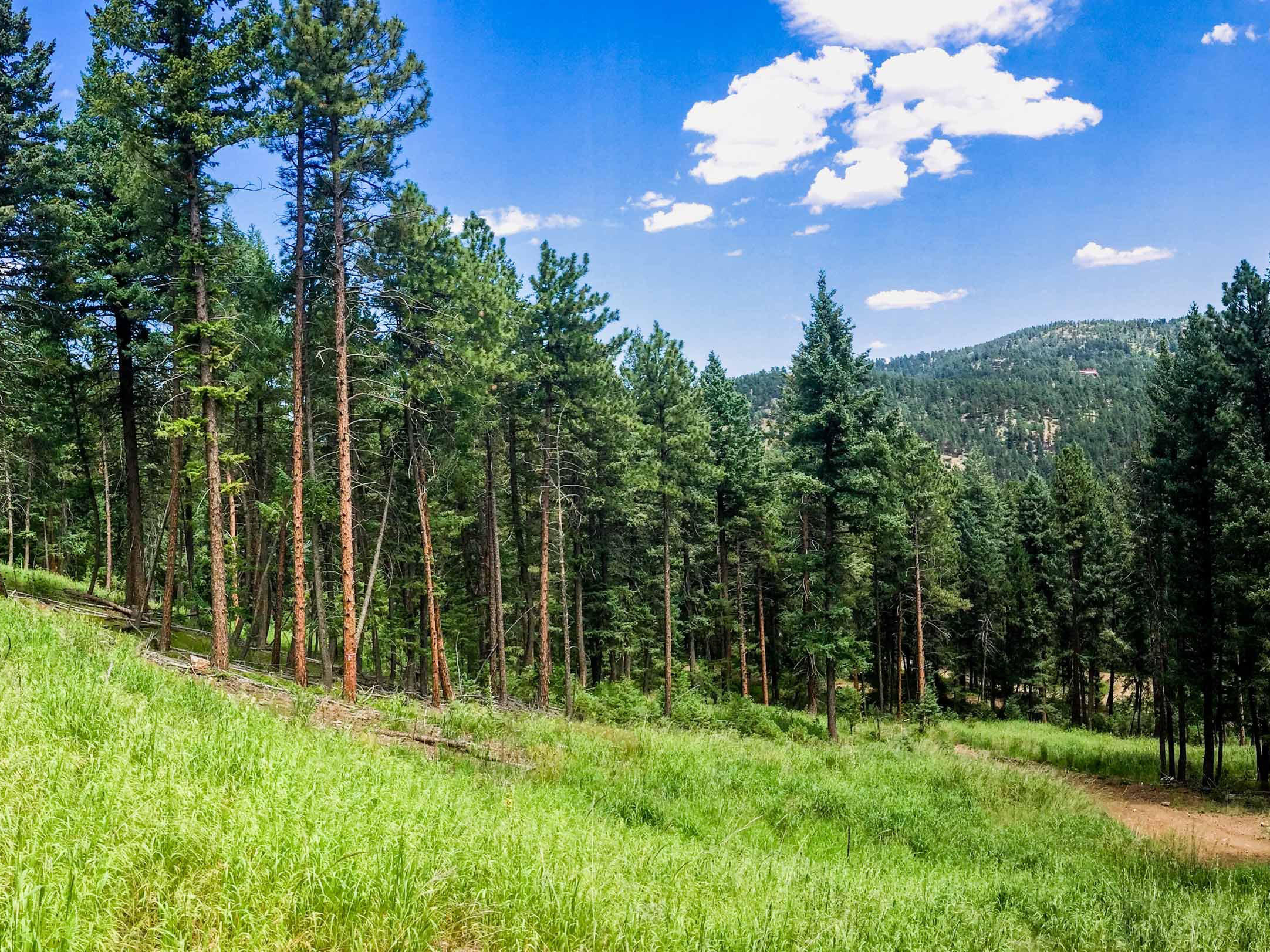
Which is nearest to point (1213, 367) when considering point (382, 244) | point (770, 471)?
point (770, 471)

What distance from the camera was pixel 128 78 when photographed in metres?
13.4

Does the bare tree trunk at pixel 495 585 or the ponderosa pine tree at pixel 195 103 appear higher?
the ponderosa pine tree at pixel 195 103

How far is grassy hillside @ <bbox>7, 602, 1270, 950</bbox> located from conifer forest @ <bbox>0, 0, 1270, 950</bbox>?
46mm

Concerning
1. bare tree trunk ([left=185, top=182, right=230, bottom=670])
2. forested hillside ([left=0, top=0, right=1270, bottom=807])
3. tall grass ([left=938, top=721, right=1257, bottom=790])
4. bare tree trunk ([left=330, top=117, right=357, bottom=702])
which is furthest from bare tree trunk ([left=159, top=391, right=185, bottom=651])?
tall grass ([left=938, top=721, right=1257, bottom=790])

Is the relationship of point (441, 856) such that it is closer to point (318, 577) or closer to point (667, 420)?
point (318, 577)

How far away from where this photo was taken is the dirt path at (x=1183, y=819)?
564 inches

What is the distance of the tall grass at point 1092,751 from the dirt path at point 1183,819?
2.25 metres

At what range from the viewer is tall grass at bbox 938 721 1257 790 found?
26109 millimetres

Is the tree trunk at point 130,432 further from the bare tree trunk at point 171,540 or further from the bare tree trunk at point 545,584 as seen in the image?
the bare tree trunk at point 545,584

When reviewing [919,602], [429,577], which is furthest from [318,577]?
[919,602]

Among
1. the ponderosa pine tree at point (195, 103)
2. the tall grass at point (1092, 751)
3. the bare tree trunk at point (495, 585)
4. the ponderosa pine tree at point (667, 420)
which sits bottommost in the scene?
the tall grass at point (1092, 751)

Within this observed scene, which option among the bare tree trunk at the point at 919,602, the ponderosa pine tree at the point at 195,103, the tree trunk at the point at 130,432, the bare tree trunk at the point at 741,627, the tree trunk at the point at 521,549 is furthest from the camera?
the bare tree trunk at the point at 919,602

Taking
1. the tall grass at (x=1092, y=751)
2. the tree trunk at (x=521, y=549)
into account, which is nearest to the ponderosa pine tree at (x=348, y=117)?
the tree trunk at (x=521, y=549)

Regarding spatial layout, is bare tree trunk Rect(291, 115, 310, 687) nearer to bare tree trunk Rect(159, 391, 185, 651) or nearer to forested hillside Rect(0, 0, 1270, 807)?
forested hillside Rect(0, 0, 1270, 807)
